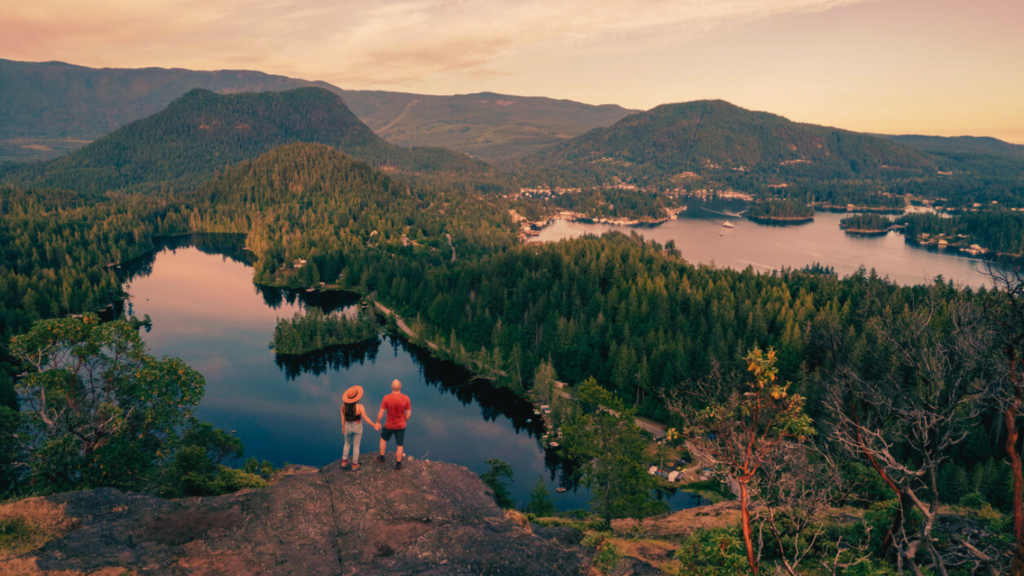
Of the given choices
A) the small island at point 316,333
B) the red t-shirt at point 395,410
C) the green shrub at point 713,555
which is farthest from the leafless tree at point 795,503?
the small island at point 316,333

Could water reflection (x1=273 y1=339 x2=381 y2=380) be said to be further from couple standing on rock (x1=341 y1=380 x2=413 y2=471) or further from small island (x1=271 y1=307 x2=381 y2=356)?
couple standing on rock (x1=341 y1=380 x2=413 y2=471)

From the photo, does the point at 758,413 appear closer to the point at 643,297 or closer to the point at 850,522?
the point at 850,522

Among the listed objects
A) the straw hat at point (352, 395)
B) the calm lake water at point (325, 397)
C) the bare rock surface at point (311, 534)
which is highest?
the straw hat at point (352, 395)

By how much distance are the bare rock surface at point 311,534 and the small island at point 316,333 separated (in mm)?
101306

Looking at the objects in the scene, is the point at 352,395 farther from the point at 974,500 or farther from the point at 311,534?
the point at 974,500

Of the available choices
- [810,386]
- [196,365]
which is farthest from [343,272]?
[810,386]

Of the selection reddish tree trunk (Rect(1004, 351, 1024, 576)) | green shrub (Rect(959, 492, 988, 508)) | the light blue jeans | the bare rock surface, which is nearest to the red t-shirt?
the light blue jeans

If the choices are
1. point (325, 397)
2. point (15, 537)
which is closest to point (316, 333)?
point (325, 397)

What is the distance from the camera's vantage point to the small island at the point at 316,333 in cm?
12050

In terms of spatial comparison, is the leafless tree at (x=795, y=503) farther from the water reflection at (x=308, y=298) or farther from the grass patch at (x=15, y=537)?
the water reflection at (x=308, y=298)

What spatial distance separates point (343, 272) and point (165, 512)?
581 feet

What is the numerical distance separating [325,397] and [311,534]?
273ft

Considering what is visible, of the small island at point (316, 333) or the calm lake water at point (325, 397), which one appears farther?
the small island at point (316, 333)

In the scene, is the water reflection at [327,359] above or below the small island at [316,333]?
below
